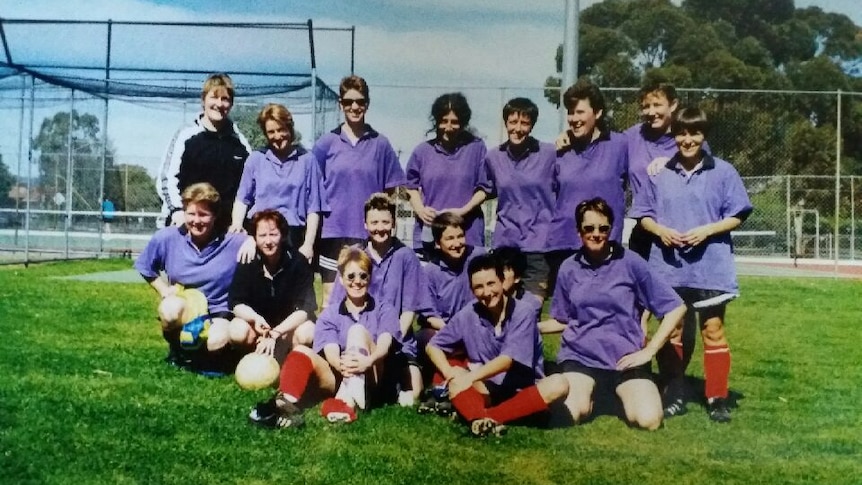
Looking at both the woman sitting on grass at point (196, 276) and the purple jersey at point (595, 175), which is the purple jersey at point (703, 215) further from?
the woman sitting on grass at point (196, 276)

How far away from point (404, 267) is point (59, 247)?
436 cm

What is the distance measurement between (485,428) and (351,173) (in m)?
0.95

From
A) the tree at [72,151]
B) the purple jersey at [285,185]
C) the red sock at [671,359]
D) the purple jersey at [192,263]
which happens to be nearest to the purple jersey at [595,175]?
the red sock at [671,359]

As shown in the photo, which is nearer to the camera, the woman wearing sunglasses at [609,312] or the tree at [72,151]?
the woman wearing sunglasses at [609,312]

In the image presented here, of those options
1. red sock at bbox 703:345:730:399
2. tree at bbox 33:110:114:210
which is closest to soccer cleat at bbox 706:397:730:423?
red sock at bbox 703:345:730:399

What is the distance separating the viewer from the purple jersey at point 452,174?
8.41 feet

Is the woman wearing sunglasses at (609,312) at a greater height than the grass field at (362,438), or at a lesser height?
greater

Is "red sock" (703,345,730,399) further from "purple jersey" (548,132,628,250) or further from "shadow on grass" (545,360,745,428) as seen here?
"purple jersey" (548,132,628,250)

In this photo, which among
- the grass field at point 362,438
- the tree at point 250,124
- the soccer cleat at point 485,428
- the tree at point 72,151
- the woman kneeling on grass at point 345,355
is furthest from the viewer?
the tree at point 72,151

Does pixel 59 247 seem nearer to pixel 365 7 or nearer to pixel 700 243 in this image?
pixel 365 7

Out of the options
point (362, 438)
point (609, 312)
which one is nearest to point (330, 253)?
point (362, 438)

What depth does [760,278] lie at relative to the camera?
4.57 meters

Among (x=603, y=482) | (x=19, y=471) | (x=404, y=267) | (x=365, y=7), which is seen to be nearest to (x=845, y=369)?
(x=603, y=482)

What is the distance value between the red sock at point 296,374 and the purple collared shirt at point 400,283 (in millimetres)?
239
